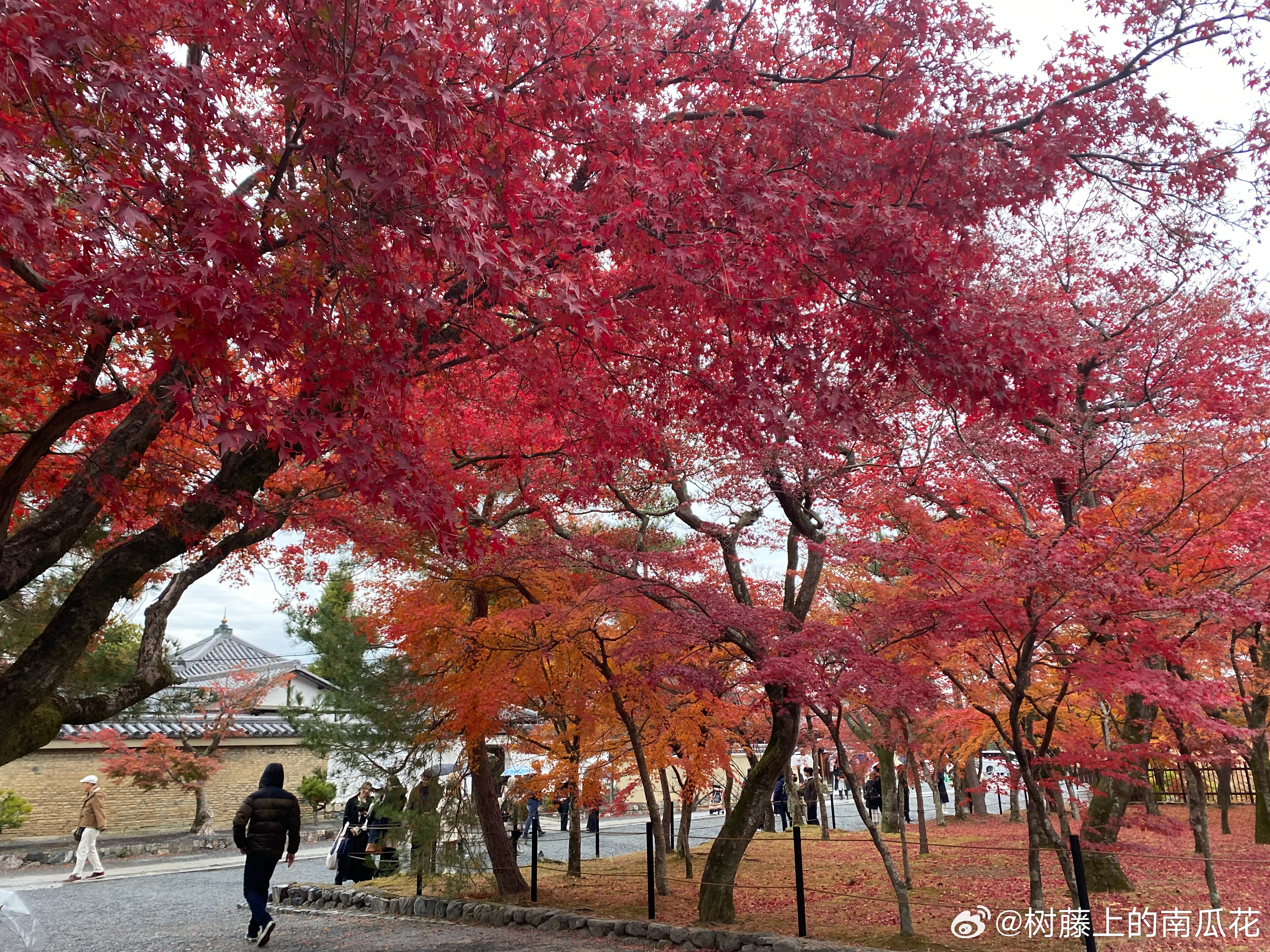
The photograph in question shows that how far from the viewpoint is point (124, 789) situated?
68.3ft

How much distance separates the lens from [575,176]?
20.0ft

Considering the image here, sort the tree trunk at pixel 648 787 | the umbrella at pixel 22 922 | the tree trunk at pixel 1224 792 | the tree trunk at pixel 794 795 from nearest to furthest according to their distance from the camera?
1. the umbrella at pixel 22 922
2. the tree trunk at pixel 648 787
3. the tree trunk at pixel 1224 792
4. the tree trunk at pixel 794 795

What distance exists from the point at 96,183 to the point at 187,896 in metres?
12.9

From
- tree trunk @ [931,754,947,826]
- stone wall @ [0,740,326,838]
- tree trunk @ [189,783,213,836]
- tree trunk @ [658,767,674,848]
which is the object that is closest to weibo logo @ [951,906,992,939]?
tree trunk @ [658,767,674,848]

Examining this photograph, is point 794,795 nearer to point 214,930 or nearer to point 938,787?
point 938,787

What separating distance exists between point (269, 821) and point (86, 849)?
10.1 meters

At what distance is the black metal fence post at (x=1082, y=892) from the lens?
6.23 meters

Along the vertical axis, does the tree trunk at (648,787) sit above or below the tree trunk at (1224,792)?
above

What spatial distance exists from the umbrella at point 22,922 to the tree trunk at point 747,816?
6.49 m

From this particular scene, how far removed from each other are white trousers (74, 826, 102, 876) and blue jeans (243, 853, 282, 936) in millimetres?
8967

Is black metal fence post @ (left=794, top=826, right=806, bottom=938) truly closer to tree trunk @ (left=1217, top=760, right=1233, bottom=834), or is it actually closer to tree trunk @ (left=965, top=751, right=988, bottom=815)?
tree trunk @ (left=1217, top=760, right=1233, bottom=834)

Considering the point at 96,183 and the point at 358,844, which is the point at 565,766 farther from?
the point at 96,183

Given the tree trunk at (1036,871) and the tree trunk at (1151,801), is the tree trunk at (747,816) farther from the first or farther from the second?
the tree trunk at (1151,801)

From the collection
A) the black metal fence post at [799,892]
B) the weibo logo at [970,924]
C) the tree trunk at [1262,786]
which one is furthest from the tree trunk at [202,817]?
the tree trunk at [1262,786]
